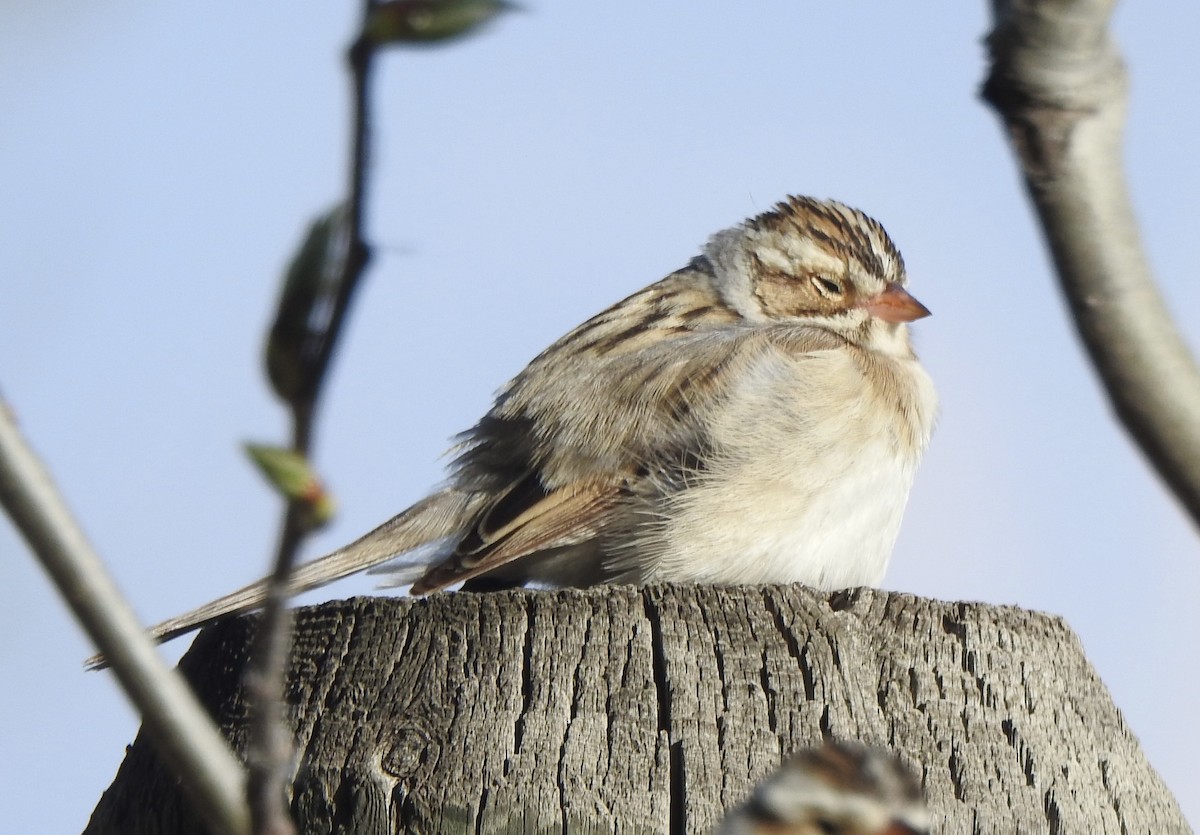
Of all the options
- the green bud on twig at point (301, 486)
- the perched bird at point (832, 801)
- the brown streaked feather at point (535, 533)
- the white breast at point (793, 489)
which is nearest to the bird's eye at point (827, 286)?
the white breast at point (793, 489)

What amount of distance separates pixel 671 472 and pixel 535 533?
1.99 feet

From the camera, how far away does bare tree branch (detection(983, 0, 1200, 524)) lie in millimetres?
1455

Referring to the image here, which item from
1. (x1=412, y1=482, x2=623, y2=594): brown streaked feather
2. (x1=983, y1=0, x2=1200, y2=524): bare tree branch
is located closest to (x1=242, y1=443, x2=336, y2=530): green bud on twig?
(x1=983, y1=0, x2=1200, y2=524): bare tree branch

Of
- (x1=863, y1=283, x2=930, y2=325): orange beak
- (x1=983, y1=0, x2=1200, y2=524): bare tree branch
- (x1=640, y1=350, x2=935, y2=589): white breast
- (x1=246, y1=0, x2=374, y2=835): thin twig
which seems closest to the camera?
(x1=246, y1=0, x2=374, y2=835): thin twig

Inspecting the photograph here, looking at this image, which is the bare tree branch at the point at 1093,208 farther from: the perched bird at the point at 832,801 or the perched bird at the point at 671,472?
the perched bird at the point at 671,472

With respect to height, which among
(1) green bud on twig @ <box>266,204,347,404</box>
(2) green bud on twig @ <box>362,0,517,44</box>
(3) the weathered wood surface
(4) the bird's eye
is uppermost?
(2) green bud on twig @ <box>362,0,517,44</box>

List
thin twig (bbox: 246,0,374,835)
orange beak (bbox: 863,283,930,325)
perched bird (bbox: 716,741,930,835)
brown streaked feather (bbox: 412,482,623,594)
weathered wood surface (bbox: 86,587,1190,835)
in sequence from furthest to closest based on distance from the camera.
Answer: orange beak (bbox: 863,283,930,325) → brown streaked feather (bbox: 412,482,623,594) → weathered wood surface (bbox: 86,587,1190,835) → perched bird (bbox: 716,741,930,835) → thin twig (bbox: 246,0,374,835)

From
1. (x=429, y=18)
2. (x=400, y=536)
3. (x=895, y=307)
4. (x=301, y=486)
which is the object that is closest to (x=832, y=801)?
(x=301, y=486)

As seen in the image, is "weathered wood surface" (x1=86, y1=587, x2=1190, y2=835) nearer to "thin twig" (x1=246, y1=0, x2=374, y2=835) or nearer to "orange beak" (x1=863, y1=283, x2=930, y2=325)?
"thin twig" (x1=246, y1=0, x2=374, y2=835)

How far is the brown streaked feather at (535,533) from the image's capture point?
6.10 metres

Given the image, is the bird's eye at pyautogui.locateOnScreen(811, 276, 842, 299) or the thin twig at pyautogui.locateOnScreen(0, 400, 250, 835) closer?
the thin twig at pyautogui.locateOnScreen(0, 400, 250, 835)

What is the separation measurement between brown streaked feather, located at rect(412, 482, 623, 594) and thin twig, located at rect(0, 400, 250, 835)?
15.7 ft

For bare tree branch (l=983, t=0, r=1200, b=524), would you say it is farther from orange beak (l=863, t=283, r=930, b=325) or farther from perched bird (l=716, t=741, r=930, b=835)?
orange beak (l=863, t=283, r=930, b=325)

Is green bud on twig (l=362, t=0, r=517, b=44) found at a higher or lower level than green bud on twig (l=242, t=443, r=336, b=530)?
higher
